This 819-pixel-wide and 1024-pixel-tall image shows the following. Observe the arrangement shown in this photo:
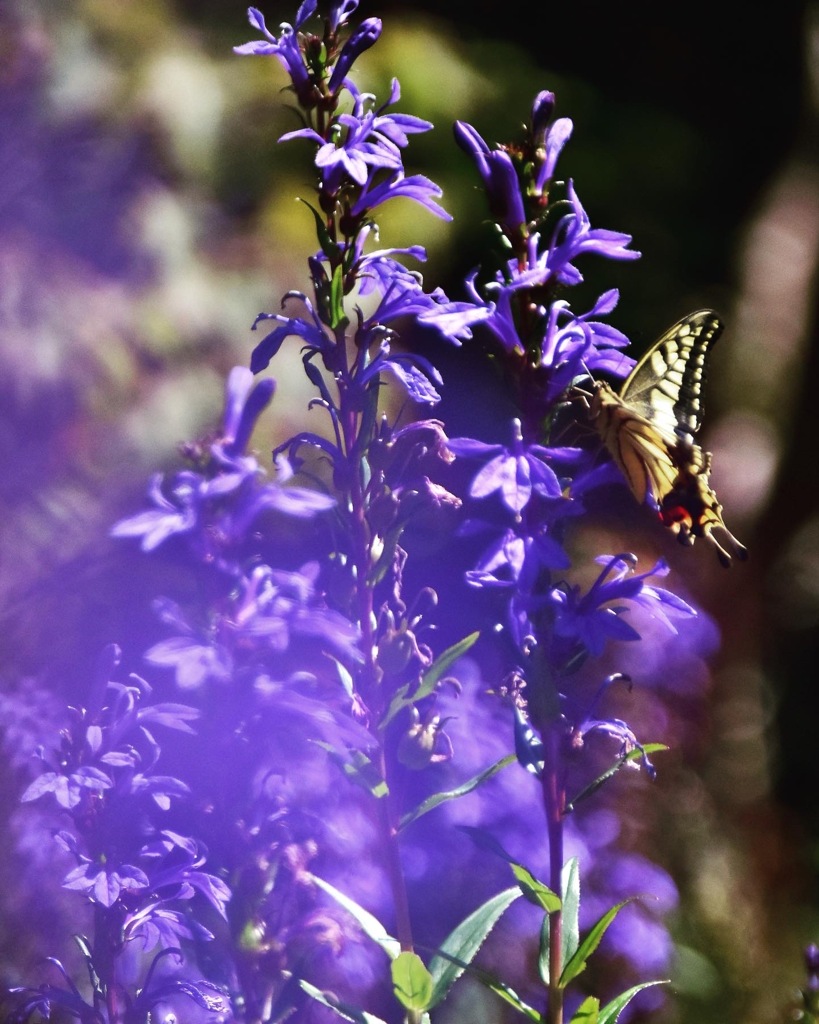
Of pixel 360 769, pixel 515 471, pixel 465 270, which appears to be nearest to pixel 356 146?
pixel 515 471

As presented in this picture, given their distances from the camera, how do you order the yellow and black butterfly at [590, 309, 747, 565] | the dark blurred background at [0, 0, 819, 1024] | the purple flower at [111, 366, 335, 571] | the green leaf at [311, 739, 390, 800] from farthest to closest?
the dark blurred background at [0, 0, 819, 1024] → the yellow and black butterfly at [590, 309, 747, 565] → the green leaf at [311, 739, 390, 800] → the purple flower at [111, 366, 335, 571]

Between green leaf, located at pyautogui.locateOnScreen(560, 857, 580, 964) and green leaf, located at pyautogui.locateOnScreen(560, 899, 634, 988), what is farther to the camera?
green leaf, located at pyautogui.locateOnScreen(560, 857, 580, 964)

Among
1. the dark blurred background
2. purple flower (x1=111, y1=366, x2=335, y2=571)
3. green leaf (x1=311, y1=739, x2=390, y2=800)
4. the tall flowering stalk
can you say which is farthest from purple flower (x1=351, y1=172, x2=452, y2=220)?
green leaf (x1=311, y1=739, x2=390, y2=800)

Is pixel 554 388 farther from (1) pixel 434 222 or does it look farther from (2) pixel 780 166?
(2) pixel 780 166

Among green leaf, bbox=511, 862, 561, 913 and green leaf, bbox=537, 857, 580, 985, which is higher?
green leaf, bbox=511, 862, 561, 913

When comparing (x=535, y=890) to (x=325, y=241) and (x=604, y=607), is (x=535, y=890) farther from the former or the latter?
(x=325, y=241)

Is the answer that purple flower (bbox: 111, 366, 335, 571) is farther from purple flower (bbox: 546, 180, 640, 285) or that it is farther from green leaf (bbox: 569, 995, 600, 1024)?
green leaf (bbox: 569, 995, 600, 1024)

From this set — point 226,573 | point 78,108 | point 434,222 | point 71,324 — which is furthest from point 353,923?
point 434,222
